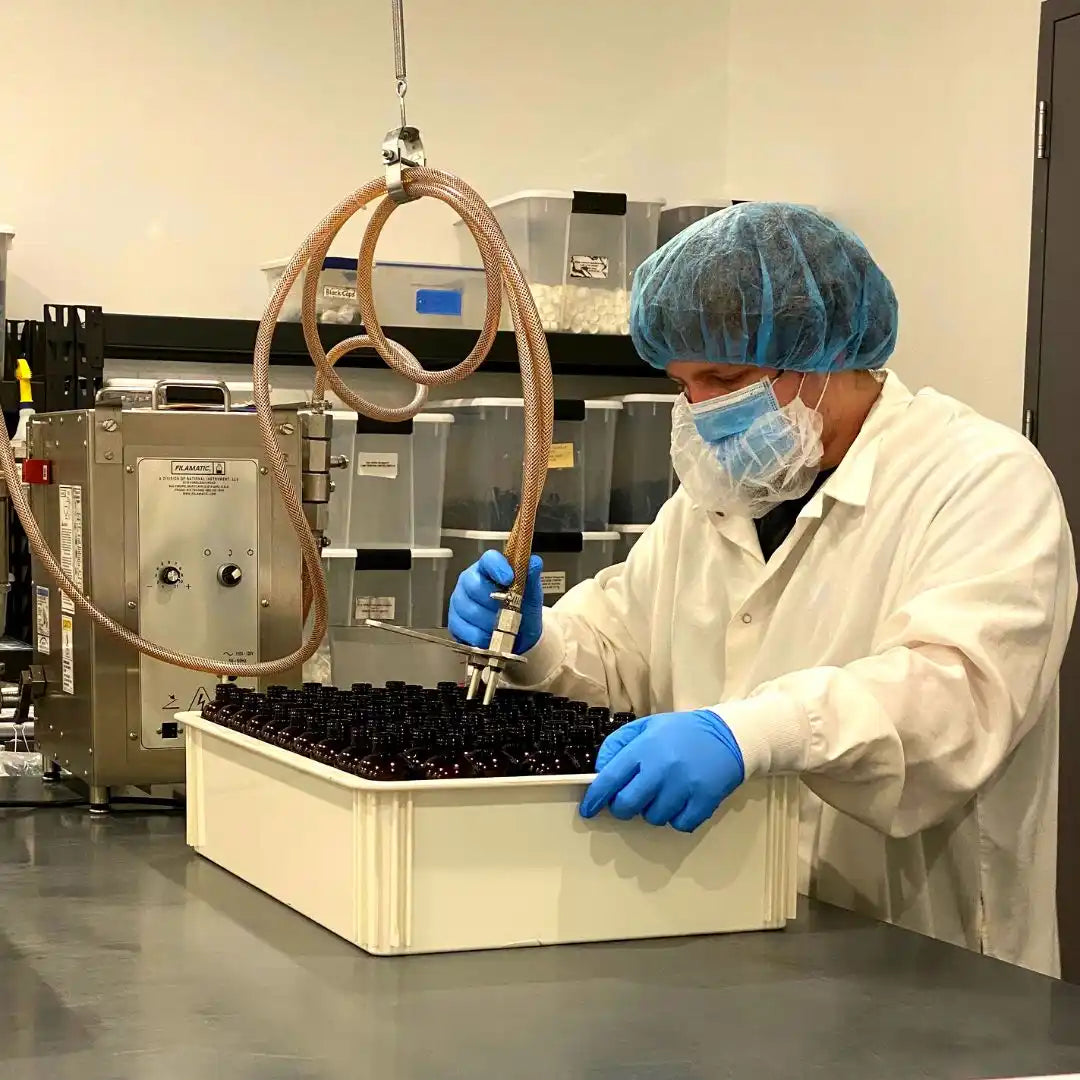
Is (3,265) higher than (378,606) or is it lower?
higher

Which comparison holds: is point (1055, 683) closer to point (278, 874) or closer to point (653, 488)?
point (278, 874)

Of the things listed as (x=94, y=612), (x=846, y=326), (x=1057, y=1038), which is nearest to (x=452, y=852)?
(x=1057, y=1038)

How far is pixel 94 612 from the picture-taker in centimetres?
170

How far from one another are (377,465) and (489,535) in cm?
29

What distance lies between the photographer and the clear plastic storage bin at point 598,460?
339 centimetres

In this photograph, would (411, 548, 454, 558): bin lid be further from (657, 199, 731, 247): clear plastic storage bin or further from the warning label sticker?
the warning label sticker

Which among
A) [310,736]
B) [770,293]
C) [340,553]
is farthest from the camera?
[340,553]


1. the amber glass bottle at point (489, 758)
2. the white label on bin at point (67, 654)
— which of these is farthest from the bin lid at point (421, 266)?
the amber glass bottle at point (489, 758)

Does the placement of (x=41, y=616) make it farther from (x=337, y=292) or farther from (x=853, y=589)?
(x=337, y=292)

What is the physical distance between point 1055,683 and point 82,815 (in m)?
1.13

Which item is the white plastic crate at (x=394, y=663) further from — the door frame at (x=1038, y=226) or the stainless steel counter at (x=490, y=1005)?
the door frame at (x=1038, y=226)

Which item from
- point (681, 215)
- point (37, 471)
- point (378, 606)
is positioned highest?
point (681, 215)

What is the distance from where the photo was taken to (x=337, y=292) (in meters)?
3.20

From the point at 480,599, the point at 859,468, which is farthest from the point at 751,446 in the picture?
the point at 480,599
